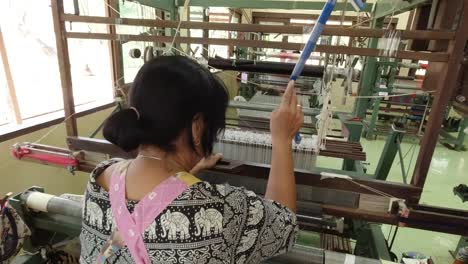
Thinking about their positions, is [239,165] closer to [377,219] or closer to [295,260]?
[295,260]

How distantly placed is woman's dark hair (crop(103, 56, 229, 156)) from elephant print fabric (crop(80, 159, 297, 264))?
0.42 feet

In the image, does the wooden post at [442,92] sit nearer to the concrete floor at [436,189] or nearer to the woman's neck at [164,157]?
the woman's neck at [164,157]

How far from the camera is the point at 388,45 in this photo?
0.80 m

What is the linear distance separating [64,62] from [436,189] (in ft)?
12.2

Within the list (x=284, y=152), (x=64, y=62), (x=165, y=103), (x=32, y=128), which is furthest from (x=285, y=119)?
(x=32, y=128)

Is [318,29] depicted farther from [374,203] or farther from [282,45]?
[374,203]

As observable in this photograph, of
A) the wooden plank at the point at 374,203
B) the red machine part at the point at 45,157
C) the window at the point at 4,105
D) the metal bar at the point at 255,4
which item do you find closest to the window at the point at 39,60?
the window at the point at 4,105

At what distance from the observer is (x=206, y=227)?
569 millimetres

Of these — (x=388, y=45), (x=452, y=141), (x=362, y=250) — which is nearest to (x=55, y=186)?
(x=362, y=250)

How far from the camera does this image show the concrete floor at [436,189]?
229 cm

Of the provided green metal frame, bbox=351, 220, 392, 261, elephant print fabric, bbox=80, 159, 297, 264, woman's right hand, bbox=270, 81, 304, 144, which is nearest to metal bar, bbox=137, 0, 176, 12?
woman's right hand, bbox=270, 81, 304, 144

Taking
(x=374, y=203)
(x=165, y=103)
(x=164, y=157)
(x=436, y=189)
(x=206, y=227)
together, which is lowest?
(x=436, y=189)

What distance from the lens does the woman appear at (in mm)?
567

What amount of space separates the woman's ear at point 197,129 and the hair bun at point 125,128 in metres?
0.11
